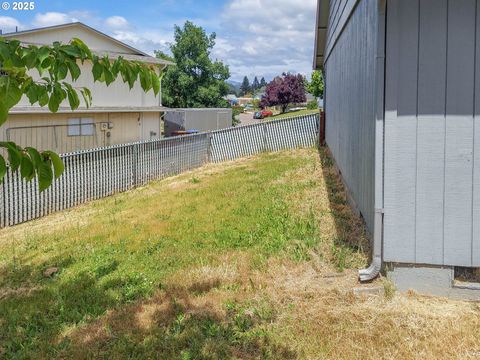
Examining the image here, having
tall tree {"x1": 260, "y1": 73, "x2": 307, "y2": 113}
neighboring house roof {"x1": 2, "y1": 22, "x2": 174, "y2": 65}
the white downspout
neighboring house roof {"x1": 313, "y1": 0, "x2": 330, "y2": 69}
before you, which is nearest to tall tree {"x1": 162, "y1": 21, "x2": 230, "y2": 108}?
neighboring house roof {"x1": 2, "y1": 22, "x2": 174, "y2": 65}

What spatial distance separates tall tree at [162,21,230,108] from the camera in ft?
109

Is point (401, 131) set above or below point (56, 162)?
above

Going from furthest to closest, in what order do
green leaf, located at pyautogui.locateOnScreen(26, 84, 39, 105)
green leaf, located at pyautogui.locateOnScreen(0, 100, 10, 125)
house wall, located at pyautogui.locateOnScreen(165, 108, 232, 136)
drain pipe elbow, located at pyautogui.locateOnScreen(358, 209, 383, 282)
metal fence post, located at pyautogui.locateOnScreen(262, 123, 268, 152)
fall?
house wall, located at pyautogui.locateOnScreen(165, 108, 232, 136) → metal fence post, located at pyautogui.locateOnScreen(262, 123, 268, 152) → drain pipe elbow, located at pyautogui.locateOnScreen(358, 209, 383, 282) → green leaf, located at pyautogui.locateOnScreen(26, 84, 39, 105) → green leaf, located at pyautogui.locateOnScreen(0, 100, 10, 125)

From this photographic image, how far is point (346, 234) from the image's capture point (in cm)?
496

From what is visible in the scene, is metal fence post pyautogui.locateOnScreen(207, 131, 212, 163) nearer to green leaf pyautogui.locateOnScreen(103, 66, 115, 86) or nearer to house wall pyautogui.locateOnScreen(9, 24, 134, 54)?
house wall pyautogui.locateOnScreen(9, 24, 134, 54)

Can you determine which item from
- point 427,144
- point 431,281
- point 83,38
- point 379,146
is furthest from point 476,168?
point 83,38

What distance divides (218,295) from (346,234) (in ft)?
5.97

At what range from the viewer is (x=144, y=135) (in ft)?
69.9

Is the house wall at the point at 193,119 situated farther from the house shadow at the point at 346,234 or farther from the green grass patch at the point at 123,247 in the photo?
the house shadow at the point at 346,234

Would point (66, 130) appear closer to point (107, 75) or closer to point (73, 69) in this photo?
point (107, 75)

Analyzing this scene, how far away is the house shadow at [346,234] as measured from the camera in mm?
4242

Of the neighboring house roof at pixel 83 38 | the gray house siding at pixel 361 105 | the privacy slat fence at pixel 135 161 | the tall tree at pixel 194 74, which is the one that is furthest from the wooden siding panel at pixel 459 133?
the tall tree at pixel 194 74

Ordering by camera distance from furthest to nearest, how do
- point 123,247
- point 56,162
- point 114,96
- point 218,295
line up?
point 114,96 < point 123,247 < point 218,295 < point 56,162

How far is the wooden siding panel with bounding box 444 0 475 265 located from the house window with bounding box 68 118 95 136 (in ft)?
→ 55.6
